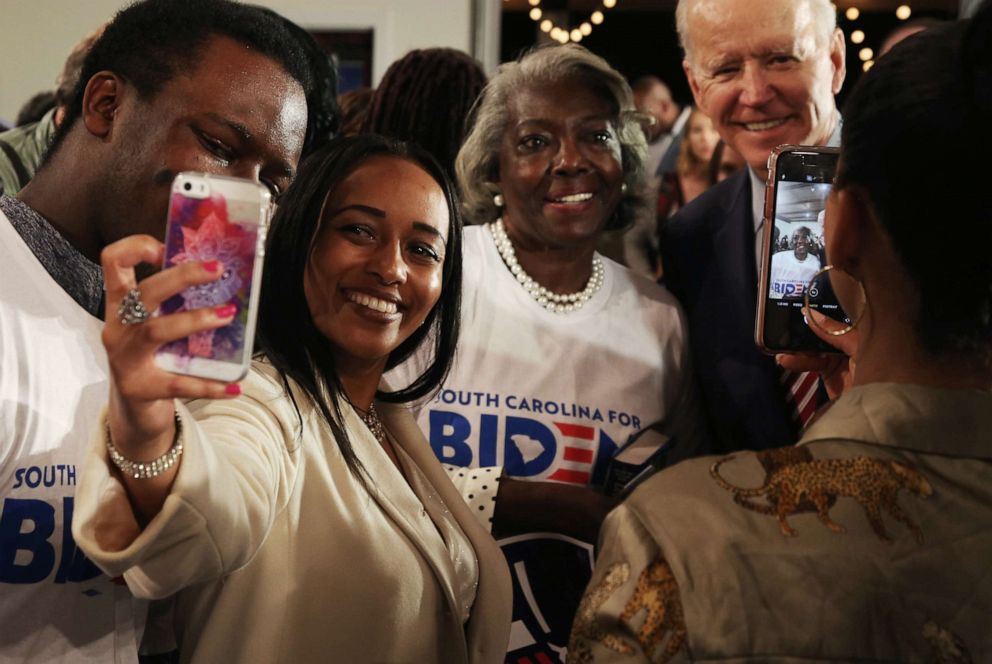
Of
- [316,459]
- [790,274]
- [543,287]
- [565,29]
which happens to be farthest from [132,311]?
[565,29]

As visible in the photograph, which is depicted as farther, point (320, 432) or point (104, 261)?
point (320, 432)

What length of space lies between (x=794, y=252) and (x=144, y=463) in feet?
3.45

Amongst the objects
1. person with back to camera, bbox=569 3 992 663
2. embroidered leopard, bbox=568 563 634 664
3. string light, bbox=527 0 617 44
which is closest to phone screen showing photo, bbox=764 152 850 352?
person with back to camera, bbox=569 3 992 663

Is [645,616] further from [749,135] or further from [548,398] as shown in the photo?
[749,135]

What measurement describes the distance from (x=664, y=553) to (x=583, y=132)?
4.59ft

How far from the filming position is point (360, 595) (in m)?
1.33

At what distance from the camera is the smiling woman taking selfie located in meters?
0.98

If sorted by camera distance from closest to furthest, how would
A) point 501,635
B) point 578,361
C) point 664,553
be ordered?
point 664,553, point 501,635, point 578,361

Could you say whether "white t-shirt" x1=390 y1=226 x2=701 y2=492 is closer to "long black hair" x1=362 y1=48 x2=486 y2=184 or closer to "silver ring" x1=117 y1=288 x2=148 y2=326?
"long black hair" x1=362 y1=48 x2=486 y2=184

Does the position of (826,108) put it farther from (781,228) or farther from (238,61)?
(238,61)

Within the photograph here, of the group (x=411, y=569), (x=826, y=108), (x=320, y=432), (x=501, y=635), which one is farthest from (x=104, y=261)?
(x=826, y=108)

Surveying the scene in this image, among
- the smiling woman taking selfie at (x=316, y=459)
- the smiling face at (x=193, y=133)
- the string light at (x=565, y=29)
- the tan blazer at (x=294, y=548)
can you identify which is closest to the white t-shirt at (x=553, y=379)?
the smiling woman taking selfie at (x=316, y=459)

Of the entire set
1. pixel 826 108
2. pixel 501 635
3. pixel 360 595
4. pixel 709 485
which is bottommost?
pixel 501 635

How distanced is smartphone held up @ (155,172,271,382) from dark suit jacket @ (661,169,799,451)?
4.22 feet
